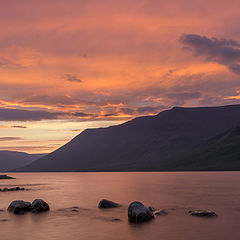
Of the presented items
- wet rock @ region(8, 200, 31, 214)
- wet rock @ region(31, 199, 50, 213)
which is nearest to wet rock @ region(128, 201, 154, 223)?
wet rock @ region(31, 199, 50, 213)

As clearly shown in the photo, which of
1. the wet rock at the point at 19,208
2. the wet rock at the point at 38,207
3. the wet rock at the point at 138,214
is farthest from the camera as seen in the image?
the wet rock at the point at 38,207

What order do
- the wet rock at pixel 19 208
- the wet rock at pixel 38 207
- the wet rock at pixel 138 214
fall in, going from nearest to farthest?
1. the wet rock at pixel 138 214
2. the wet rock at pixel 19 208
3. the wet rock at pixel 38 207

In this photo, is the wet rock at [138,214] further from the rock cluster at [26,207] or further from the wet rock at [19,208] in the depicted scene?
the wet rock at [19,208]

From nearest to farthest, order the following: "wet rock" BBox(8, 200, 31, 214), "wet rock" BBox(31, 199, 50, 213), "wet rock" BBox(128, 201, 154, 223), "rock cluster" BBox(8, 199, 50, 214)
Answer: "wet rock" BBox(128, 201, 154, 223), "wet rock" BBox(8, 200, 31, 214), "rock cluster" BBox(8, 199, 50, 214), "wet rock" BBox(31, 199, 50, 213)

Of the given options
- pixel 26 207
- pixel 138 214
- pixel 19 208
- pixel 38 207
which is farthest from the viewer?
pixel 38 207

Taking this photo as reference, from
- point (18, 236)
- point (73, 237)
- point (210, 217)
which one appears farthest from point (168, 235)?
point (18, 236)

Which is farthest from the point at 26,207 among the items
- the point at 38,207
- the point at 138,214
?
the point at 138,214

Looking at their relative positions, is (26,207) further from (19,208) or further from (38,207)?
(38,207)

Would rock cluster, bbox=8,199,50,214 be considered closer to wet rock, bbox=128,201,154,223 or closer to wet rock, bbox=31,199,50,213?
wet rock, bbox=31,199,50,213

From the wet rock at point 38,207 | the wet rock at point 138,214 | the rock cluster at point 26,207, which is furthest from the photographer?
the wet rock at point 38,207

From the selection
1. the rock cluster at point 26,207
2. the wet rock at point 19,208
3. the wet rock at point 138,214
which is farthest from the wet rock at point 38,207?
the wet rock at point 138,214

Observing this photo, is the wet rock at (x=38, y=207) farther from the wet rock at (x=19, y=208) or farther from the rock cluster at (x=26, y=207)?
the wet rock at (x=19, y=208)

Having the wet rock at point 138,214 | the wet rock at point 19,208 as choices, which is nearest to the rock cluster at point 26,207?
the wet rock at point 19,208

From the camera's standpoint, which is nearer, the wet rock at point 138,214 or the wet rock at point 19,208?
the wet rock at point 138,214
